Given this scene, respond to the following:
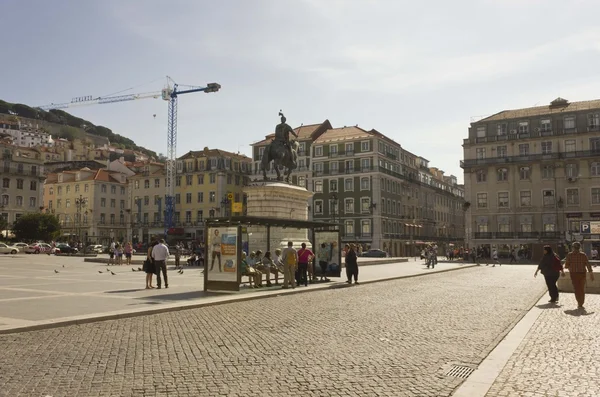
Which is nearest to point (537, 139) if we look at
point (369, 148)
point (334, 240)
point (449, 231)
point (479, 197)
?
point (479, 197)

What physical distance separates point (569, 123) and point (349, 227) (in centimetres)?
3239

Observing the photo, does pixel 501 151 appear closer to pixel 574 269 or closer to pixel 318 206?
pixel 318 206

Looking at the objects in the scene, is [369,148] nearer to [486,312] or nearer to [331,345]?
[486,312]

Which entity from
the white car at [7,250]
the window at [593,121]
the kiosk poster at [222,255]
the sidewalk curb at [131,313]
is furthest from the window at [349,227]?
the kiosk poster at [222,255]

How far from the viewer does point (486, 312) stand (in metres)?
13.5

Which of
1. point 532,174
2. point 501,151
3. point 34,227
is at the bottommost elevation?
point 34,227

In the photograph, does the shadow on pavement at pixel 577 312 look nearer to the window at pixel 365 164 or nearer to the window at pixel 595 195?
Result: the window at pixel 595 195

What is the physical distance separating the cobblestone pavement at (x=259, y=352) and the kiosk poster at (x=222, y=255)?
3.31 meters

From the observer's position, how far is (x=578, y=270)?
48.5 ft

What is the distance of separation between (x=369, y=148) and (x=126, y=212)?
45970 mm

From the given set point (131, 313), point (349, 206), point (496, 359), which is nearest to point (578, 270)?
point (496, 359)

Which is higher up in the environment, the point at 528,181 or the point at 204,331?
the point at 528,181

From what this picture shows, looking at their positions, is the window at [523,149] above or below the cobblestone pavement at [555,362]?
above

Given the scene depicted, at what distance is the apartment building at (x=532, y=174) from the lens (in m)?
66.8
